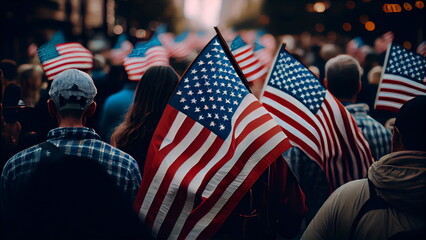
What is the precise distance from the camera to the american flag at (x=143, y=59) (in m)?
7.26

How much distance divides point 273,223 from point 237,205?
0.30m

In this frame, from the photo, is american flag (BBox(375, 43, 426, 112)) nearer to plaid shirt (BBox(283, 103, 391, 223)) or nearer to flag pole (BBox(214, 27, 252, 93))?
plaid shirt (BBox(283, 103, 391, 223))

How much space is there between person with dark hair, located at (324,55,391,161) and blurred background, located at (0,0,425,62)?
10206 millimetres

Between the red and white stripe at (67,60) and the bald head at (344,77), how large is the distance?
11.8 ft

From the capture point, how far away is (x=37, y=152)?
10.8 ft

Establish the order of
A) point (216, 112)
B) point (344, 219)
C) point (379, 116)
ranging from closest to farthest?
1. point (344, 219)
2. point (216, 112)
3. point (379, 116)

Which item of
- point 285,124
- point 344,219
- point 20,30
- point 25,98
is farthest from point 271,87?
point 20,30

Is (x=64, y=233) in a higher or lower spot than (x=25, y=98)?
higher

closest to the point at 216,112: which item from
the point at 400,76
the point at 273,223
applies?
the point at 273,223

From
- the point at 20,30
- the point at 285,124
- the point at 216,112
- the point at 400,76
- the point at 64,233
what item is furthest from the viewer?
the point at 20,30

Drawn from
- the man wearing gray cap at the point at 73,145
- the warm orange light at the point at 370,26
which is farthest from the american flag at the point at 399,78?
the warm orange light at the point at 370,26

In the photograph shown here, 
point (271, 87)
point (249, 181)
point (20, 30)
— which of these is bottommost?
point (20, 30)

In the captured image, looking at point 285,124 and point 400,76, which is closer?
point 285,124

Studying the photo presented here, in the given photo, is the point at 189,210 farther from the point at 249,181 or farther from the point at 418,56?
the point at 418,56
